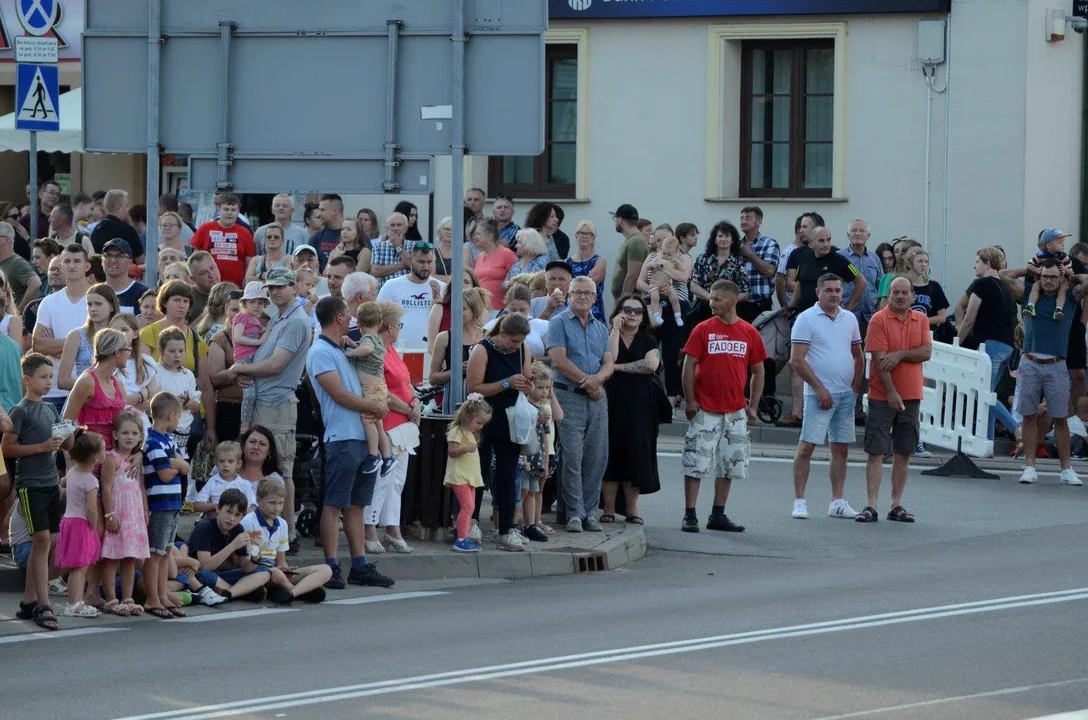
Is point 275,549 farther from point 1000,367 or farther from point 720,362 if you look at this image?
point 1000,367

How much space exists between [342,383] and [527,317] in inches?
97.3

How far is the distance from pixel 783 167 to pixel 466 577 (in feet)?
39.7

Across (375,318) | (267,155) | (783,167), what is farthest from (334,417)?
(783,167)

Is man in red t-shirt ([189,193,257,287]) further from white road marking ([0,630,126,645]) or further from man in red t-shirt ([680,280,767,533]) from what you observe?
white road marking ([0,630,126,645])

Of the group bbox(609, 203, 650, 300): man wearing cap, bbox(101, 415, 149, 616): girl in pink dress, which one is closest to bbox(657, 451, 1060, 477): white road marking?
bbox(609, 203, 650, 300): man wearing cap

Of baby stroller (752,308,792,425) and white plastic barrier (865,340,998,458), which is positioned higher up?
baby stroller (752,308,792,425)

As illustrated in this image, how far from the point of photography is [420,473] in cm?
1402

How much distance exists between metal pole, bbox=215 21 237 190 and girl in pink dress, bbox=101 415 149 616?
333 cm

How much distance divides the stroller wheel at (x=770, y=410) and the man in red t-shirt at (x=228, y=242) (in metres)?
5.64

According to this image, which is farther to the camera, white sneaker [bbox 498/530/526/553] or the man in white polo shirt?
the man in white polo shirt

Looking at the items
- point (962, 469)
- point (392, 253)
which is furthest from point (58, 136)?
point (962, 469)

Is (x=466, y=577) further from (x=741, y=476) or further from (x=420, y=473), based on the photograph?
(x=741, y=476)

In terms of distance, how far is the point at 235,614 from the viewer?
38.6 feet

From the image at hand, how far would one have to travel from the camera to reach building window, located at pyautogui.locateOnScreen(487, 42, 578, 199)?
2498 centimetres
